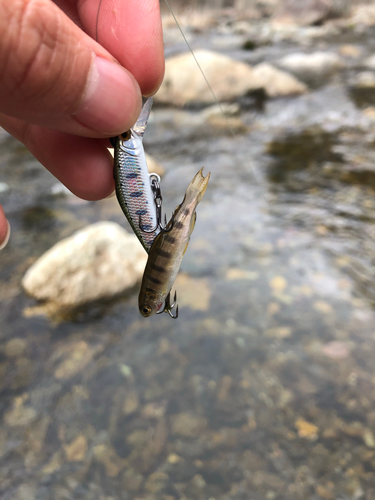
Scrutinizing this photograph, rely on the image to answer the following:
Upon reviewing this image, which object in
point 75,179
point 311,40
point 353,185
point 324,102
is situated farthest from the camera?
point 311,40

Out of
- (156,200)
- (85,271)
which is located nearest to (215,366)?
(85,271)

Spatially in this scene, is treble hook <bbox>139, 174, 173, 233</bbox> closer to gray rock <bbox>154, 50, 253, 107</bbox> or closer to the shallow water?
the shallow water

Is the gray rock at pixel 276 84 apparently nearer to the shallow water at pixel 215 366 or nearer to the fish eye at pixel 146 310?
the shallow water at pixel 215 366

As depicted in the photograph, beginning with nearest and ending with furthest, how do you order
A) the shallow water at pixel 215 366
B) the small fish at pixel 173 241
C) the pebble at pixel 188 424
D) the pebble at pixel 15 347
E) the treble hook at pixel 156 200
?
the small fish at pixel 173 241
the treble hook at pixel 156 200
the shallow water at pixel 215 366
the pebble at pixel 188 424
the pebble at pixel 15 347

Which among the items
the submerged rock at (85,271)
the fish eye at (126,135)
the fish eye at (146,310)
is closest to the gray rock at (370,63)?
the submerged rock at (85,271)

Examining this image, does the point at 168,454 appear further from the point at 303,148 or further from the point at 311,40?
the point at 311,40

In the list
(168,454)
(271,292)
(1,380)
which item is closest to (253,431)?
(168,454)

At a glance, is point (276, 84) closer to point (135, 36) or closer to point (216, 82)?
point (216, 82)
